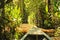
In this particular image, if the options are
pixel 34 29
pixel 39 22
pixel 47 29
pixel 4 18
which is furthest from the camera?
pixel 39 22

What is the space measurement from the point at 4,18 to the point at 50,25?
5543 millimetres

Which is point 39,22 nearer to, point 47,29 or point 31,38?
point 47,29

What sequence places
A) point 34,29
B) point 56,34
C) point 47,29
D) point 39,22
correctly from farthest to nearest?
1. point 39,22
2. point 47,29
3. point 56,34
4. point 34,29

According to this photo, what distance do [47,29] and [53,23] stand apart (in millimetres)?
730

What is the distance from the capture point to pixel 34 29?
7.88 meters

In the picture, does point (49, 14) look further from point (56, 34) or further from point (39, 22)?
point (56, 34)

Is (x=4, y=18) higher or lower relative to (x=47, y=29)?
higher

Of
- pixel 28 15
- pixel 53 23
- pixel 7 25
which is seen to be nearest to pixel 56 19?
pixel 53 23

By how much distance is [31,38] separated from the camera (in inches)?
326

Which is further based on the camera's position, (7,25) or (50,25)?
(50,25)

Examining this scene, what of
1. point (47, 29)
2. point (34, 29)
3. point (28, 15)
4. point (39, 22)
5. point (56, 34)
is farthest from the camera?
point (28, 15)

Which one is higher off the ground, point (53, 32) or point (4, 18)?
point (4, 18)

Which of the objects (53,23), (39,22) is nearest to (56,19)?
(53,23)

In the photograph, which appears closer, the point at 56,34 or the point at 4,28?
the point at 4,28
